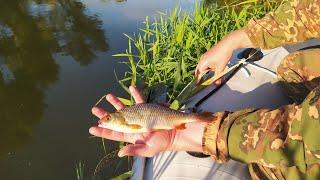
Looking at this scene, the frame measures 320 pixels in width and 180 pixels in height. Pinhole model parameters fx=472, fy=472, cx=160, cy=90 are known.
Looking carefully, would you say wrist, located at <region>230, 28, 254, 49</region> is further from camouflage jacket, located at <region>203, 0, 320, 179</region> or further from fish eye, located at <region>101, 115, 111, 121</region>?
fish eye, located at <region>101, 115, 111, 121</region>

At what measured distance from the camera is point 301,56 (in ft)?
9.14

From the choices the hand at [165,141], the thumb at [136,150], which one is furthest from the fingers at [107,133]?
the thumb at [136,150]

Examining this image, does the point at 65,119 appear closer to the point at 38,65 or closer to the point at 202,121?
the point at 38,65

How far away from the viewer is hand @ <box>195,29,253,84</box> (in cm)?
265

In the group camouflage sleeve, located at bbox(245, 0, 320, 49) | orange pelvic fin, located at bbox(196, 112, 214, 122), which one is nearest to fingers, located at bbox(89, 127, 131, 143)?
orange pelvic fin, located at bbox(196, 112, 214, 122)

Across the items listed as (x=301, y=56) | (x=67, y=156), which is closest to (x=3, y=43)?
(x=67, y=156)

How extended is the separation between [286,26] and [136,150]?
1226 millimetres

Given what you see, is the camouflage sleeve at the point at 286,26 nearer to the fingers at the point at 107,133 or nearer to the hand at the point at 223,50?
the hand at the point at 223,50

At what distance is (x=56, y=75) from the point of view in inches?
220

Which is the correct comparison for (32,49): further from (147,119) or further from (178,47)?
(147,119)

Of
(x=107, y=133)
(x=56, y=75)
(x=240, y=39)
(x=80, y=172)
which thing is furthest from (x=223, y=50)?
(x=56, y=75)

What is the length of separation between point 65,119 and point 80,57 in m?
1.65

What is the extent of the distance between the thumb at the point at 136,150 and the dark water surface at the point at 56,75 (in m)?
1.84

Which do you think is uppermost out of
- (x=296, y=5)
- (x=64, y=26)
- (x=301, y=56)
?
(x=296, y=5)
